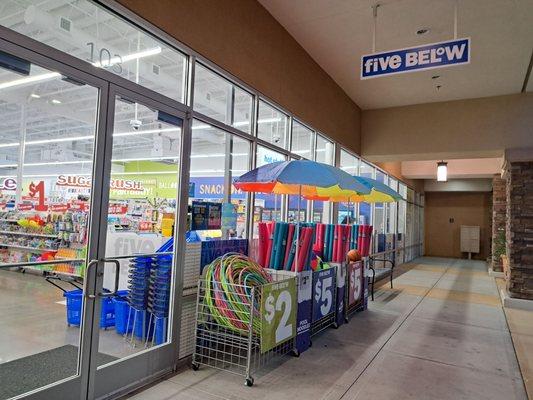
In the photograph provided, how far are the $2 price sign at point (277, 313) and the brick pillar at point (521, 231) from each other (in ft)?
17.8

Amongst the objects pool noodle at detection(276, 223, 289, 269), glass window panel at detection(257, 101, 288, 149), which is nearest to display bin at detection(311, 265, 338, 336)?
pool noodle at detection(276, 223, 289, 269)

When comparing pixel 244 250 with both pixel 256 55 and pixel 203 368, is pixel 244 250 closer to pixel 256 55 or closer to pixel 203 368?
pixel 203 368

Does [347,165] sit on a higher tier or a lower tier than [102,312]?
higher

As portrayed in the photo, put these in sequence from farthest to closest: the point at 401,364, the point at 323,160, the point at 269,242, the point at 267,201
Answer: the point at 323,160 < the point at 267,201 < the point at 269,242 < the point at 401,364

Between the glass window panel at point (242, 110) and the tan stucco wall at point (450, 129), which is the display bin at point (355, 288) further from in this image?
the tan stucco wall at point (450, 129)

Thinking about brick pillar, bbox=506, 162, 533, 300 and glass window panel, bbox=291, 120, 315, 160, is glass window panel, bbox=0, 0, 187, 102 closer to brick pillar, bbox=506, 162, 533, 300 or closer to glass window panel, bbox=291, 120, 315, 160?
glass window panel, bbox=291, 120, 315, 160

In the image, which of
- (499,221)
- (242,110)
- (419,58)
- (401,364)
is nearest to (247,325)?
(401,364)

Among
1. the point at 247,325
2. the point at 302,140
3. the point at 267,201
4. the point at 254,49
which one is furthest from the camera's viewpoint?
the point at 302,140

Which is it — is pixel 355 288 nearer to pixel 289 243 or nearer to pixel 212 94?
pixel 289 243

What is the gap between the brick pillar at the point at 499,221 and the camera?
11.0 meters

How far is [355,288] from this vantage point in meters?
5.89

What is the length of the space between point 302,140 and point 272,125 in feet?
3.57

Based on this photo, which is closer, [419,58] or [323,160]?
[419,58]

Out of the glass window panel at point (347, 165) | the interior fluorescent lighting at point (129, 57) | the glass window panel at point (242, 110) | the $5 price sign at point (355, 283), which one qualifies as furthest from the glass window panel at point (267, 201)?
the glass window panel at point (347, 165)
